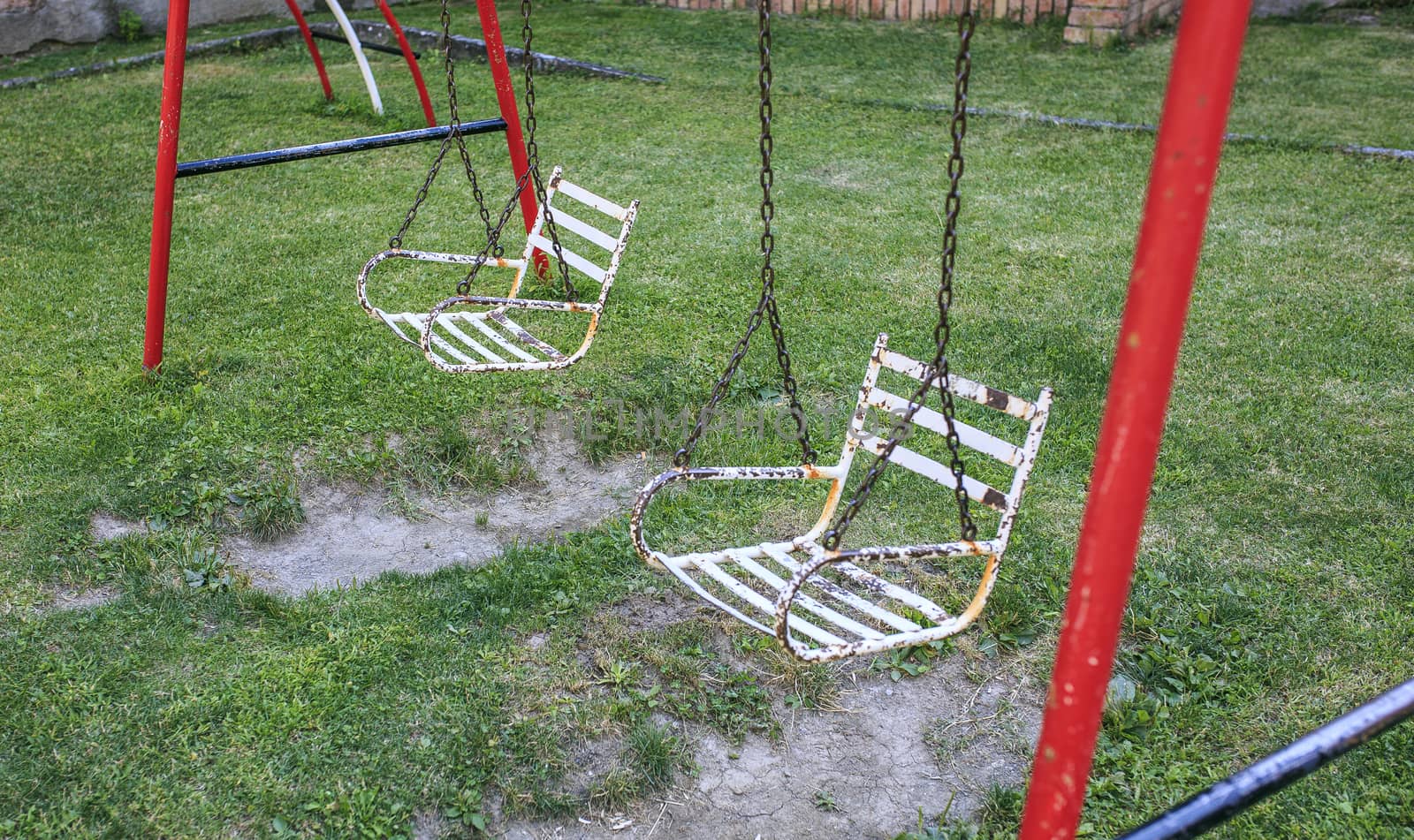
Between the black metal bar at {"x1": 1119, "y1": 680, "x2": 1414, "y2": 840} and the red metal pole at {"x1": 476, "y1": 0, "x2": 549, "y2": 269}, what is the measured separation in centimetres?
347

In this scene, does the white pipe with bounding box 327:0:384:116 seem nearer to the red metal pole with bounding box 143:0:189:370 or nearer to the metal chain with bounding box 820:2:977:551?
the red metal pole with bounding box 143:0:189:370

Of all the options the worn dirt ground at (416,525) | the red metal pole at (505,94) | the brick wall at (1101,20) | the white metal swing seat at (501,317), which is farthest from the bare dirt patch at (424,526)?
the brick wall at (1101,20)

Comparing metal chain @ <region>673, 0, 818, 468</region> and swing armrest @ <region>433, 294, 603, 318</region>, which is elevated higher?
metal chain @ <region>673, 0, 818, 468</region>

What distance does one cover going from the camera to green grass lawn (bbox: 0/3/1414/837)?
268 centimetres

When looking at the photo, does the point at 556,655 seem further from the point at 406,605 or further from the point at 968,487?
the point at 968,487

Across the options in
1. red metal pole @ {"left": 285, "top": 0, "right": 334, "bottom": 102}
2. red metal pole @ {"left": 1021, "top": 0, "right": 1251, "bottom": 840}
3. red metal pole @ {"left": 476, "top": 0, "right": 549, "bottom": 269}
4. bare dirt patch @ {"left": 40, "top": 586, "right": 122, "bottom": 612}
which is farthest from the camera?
red metal pole @ {"left": 285, "top": 0, "right": 334, "bottom": 102}

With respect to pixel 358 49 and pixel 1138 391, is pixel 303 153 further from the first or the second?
pixel 1138 391

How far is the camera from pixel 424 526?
3.67 m

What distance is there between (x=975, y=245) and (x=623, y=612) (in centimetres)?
327

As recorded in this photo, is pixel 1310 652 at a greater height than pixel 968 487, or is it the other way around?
pixel 968 487

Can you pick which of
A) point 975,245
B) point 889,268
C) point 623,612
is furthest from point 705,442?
point 975,245

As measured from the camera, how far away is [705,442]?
4047 mm

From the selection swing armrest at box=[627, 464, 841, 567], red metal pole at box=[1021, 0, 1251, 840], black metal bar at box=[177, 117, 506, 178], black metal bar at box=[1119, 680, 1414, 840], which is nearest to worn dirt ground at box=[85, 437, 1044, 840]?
swing armrest at box=[627, 464, 841, 567]

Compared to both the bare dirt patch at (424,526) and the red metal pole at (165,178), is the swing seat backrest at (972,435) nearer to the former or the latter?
the bare dirt patch at (424,526)
